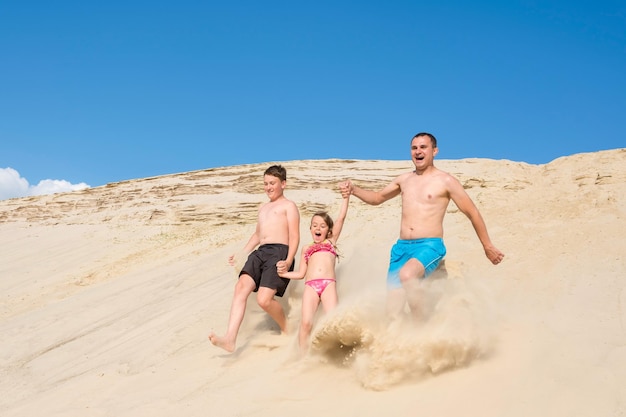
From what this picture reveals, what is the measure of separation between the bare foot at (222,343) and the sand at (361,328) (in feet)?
0.48

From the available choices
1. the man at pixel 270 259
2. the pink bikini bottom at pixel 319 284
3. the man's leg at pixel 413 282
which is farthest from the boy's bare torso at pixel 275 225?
the man's leg at pixel 413 282

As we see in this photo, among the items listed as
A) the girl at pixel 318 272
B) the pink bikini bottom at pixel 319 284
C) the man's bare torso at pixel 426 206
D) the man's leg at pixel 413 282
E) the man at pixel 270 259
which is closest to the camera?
the man's leg at pixel 413 282

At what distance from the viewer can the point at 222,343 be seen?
4188 mm

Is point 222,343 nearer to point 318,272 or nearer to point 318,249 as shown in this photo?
point 318,272

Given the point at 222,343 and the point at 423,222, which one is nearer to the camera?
the point at 423,222

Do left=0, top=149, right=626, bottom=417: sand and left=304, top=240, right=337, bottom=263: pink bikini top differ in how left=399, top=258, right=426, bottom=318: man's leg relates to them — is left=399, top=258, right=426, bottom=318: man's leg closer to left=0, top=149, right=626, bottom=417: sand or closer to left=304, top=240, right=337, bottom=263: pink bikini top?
left=0, top=149, right=626, bottom=417: sand

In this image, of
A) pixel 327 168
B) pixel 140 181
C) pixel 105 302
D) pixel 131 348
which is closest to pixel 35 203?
pixel 140 181

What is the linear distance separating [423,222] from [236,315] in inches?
65.1

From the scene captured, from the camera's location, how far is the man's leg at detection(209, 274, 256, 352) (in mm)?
4195

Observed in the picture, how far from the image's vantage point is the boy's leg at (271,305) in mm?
4445

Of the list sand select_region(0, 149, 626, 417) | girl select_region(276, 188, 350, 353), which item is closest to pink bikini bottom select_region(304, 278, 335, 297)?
girl select_region(276, 188, 350, 353)

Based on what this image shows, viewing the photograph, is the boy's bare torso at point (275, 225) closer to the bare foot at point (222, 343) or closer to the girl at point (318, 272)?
the girl at point (318, 272)

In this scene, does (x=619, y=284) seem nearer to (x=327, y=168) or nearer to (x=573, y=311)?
(x=573, y=311)

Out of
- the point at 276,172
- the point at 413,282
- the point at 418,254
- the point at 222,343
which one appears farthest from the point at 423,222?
the point at 222,343
